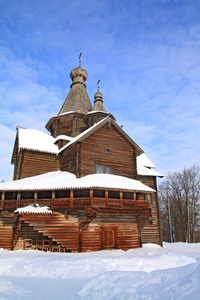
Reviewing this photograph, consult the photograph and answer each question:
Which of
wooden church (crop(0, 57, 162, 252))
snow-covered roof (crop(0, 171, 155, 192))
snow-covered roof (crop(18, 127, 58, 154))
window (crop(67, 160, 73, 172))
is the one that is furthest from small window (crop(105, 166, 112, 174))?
snow-covered roof (crop(18, 127, 58, 154))

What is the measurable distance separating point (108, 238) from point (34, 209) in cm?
576

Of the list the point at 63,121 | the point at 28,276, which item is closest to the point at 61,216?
the point at 28,276

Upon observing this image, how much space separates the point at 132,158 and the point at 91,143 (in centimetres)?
419

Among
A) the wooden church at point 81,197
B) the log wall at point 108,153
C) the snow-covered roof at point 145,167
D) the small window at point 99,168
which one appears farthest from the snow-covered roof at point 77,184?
the snow-covered roof at point 145,167

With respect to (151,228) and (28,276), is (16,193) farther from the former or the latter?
(151,228)

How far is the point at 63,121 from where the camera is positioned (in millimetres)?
27438

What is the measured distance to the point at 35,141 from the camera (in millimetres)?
23359

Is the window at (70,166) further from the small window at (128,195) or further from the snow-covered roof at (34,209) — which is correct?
the small window at (128,195)

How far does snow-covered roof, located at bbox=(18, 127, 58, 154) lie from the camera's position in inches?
863

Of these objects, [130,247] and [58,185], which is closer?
[58,185]

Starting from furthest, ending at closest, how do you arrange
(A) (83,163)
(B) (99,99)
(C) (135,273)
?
(B) (99,99), (A) (83,163), (C) (135,273)

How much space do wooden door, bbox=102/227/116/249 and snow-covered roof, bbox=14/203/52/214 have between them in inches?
172

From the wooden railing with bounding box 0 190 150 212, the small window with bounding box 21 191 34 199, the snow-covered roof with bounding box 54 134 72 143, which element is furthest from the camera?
the snow-covered roof with bounding box 54 134 72 143

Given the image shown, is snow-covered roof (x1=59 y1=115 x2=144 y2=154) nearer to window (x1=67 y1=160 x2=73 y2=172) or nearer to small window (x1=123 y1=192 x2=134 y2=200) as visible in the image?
window (x1=67 y1=160 x2=73 y2=172)
